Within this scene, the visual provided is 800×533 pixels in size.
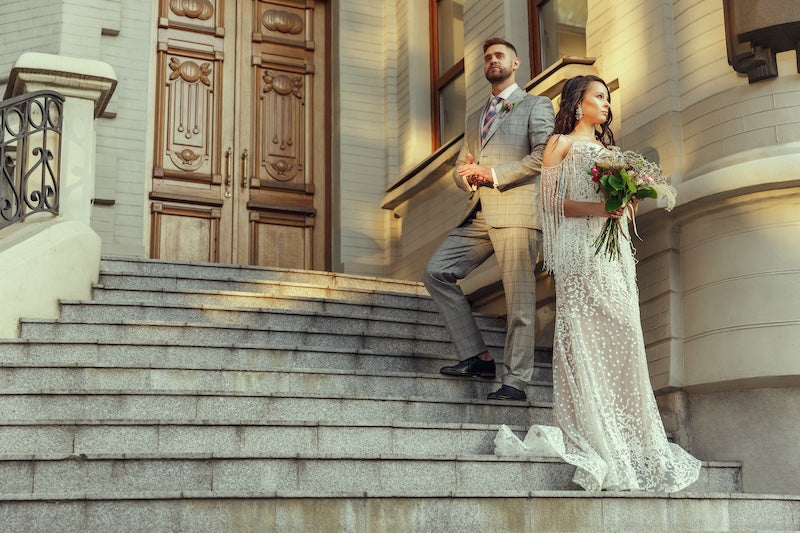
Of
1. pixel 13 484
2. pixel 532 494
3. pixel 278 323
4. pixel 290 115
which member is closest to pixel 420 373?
Result: pixel 278 323

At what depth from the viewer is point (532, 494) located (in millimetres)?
4480

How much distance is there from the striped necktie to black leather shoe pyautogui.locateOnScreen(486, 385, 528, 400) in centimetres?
144

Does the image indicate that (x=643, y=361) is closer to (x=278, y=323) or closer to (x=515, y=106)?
(x=515, y=106)

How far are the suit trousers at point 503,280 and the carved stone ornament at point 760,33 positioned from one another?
4.55 feet

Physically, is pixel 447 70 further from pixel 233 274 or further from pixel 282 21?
pixel 233 274

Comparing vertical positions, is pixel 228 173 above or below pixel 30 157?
above

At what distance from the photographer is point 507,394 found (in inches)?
239

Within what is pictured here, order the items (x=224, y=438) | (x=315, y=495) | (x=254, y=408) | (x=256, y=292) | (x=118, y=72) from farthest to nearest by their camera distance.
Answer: (x=118, y=72), (x=256, y=292), (x=254, y=408), (x=224, y=438), (x=315, y=495)

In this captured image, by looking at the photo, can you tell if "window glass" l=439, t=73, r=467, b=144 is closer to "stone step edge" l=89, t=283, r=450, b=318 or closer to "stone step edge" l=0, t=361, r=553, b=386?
"stone step edge" l=89, t=283, r=450, b=318

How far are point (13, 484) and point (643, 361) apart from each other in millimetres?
2687

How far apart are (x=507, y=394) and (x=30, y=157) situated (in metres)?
3.25

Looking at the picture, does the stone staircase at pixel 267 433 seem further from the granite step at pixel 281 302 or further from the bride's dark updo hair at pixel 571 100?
the bride's dark updo hair at pixel 571 100

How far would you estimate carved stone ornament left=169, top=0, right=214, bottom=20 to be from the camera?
1084cm

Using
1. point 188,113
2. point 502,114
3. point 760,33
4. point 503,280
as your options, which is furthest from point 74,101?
point 760,33
